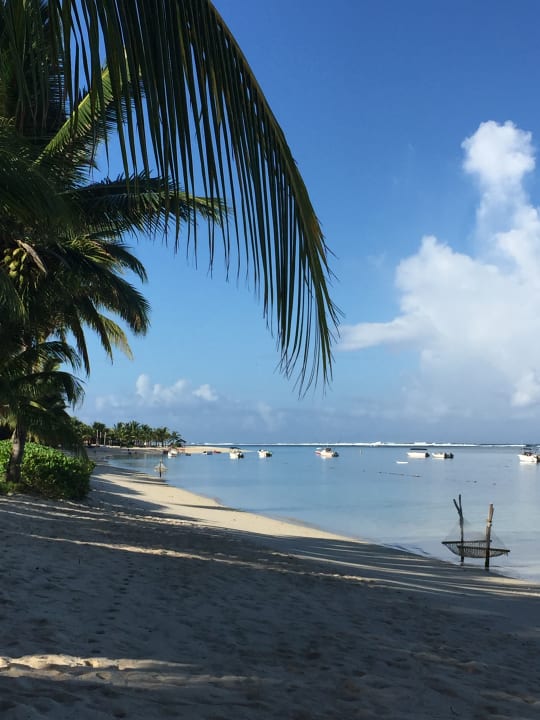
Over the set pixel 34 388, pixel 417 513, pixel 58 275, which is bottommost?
pixel 417 513

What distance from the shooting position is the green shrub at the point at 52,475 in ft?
58.4

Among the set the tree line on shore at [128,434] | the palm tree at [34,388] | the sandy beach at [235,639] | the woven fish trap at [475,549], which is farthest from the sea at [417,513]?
the tree line on shore at [128,434]

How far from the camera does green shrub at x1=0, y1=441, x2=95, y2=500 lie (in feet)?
58.4

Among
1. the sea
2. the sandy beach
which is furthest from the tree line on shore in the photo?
the sandy beach

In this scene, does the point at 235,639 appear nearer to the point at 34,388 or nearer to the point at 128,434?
the point at 34,388

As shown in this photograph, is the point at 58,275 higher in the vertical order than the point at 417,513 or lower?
higher

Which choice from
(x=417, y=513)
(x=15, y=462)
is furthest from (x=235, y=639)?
(x=417, y=513)

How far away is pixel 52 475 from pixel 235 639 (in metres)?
14.3

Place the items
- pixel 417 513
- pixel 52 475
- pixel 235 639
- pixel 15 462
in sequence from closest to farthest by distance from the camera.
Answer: pixel 235 639, pixel 15 462, pixel 52 475, pixel 417 513

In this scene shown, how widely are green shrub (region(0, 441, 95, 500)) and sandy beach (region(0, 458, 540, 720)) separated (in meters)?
6.83

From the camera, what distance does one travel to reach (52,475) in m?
18.2

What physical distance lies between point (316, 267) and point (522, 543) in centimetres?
2388

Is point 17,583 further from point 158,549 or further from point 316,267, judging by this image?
point 316,267

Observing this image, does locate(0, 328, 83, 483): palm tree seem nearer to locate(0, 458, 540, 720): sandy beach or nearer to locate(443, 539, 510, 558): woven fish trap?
locate(0, 458, 540, 720): sandy beach
